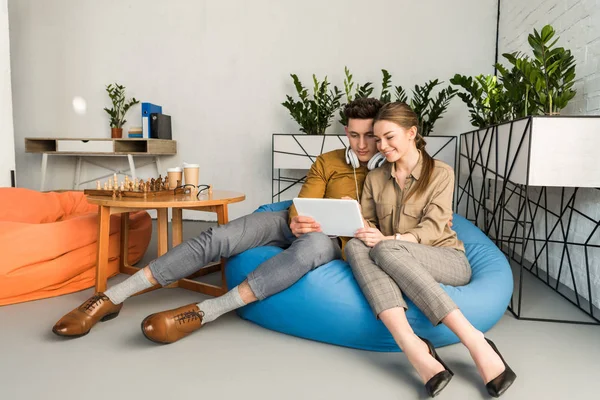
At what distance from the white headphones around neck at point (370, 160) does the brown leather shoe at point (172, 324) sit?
941 millimetres

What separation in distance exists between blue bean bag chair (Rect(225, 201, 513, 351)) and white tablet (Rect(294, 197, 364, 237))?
0.14 m

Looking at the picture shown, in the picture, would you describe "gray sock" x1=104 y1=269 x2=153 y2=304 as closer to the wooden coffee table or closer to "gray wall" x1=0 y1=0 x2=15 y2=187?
the wooden coffee table

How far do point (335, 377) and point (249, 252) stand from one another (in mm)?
697

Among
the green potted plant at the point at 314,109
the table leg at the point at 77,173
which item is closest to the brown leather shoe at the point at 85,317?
the green potted plant at the point at 314,109

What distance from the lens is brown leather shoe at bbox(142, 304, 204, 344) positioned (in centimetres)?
167

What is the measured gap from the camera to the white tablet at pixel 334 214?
1764mm

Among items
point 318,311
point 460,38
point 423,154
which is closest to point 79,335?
point 318,311

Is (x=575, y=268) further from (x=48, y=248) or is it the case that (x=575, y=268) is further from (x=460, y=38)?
(x=48, y=248)

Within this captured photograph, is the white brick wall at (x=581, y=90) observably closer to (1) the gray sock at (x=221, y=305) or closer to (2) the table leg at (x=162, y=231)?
(1) the gray sock at (x=221, y=305)

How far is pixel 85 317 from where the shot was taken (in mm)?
1758

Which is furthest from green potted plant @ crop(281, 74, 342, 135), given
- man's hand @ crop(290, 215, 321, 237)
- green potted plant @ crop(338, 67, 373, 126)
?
man's hand @ crop(290, 215, 321, 237)

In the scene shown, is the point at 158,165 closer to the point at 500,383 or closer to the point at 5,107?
the point at 5,107

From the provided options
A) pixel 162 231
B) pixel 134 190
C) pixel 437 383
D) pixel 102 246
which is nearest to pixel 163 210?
pixel 162 231

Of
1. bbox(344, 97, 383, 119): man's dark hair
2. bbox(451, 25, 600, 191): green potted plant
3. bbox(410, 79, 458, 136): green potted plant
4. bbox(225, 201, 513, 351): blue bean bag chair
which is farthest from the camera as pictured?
bbox(410, 79, 458, 136): green potted plant
